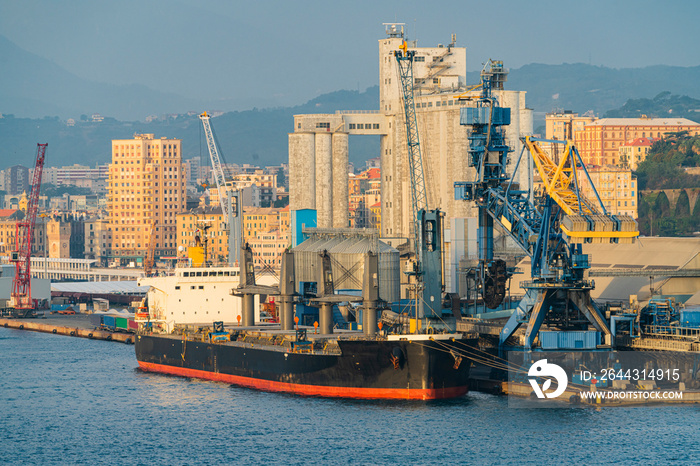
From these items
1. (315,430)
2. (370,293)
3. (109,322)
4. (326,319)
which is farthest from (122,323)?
(315,430)

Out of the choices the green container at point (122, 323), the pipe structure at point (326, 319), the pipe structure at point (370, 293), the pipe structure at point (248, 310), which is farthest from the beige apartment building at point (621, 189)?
the pipe structure at point (370, 293)

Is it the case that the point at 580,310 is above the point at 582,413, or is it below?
above

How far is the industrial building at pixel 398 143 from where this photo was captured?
376ft

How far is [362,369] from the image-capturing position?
66.6m

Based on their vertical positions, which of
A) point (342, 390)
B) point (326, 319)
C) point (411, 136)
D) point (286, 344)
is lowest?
point (342, 390)

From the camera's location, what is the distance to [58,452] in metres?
57.6

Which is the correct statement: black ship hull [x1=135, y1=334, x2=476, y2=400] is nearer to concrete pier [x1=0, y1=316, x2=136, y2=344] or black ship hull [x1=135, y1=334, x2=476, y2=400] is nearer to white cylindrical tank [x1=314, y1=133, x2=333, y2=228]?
concrete pier [x1=0, y1=316, x2=136, y2=344]

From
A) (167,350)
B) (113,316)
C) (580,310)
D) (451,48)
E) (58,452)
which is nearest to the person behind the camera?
(58,452)

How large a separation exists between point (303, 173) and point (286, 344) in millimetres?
48418

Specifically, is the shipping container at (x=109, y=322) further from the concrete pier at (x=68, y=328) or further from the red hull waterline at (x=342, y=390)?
the red hull waterline at (x=342, y=390)

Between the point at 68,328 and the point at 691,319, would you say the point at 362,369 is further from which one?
the point at 68,328

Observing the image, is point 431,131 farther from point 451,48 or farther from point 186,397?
point 186,397

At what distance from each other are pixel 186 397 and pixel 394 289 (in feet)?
60.8

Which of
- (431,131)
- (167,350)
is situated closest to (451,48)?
(431,131)
